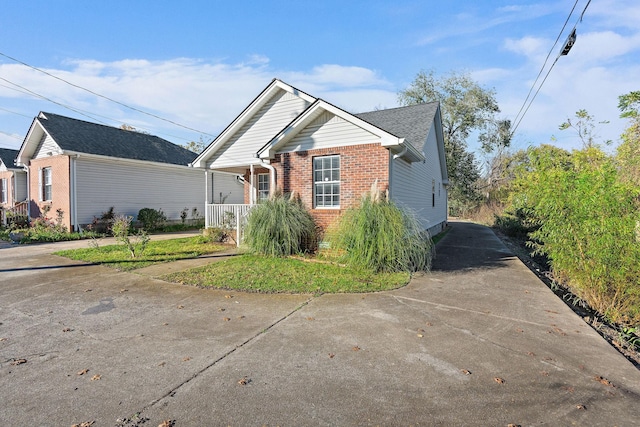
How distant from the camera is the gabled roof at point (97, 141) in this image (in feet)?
49.2

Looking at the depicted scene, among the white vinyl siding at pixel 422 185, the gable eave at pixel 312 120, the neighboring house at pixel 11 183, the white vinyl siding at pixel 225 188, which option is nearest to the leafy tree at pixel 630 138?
the white vinyl siding at pixel 422 185

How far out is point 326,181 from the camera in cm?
966

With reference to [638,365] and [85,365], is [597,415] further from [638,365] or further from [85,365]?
[85,365]

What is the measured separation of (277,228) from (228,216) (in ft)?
13.1

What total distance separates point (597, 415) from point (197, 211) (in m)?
20.5

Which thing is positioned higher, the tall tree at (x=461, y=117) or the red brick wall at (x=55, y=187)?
the tall tree at (x=461, y=117)

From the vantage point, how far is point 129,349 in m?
3.76

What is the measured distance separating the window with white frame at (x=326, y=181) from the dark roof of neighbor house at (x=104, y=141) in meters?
11.8

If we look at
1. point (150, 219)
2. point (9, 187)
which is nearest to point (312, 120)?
point (150, 219)

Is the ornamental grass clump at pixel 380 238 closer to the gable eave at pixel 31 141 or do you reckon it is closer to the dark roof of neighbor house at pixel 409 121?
the dark roof of neighbor house at pixel 409 121

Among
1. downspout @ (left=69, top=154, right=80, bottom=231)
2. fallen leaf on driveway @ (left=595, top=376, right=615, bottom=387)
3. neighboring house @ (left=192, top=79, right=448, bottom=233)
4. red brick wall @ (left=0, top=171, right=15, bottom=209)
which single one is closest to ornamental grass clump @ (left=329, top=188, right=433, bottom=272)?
neighboring house @ (left=192, top=79, right=448, bottom=233)

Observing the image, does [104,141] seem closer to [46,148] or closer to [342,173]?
[46,148]

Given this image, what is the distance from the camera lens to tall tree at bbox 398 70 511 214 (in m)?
28.3

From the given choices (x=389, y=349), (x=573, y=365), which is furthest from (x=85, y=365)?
(x=573, y=365)
